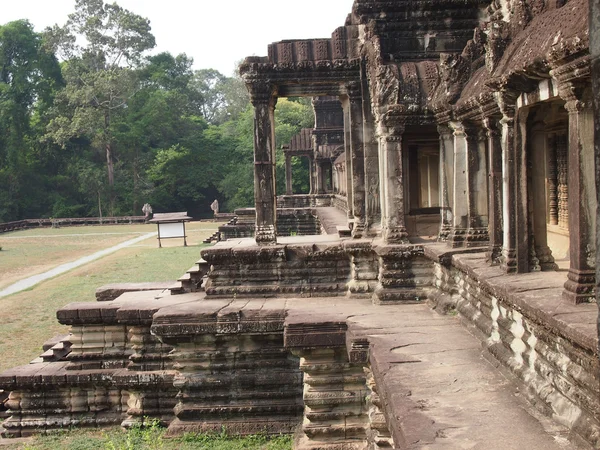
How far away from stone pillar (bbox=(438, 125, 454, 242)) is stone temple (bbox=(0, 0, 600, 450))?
0.04 m

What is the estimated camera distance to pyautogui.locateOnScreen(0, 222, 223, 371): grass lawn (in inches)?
484

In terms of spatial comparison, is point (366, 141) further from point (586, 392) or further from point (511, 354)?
point (586, 392)

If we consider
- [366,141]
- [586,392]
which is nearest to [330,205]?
[366,141]

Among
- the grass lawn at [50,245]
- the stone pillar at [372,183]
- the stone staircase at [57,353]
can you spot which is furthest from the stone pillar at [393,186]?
the grass lawn at [50,245]

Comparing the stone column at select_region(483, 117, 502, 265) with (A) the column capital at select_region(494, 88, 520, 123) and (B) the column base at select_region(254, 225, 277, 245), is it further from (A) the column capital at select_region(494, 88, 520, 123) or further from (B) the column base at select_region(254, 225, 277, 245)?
(B) the column base at select_region(254, 225, 277, 245)

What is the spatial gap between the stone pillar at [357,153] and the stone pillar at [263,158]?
46.4 inches

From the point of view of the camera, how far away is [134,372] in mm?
8789

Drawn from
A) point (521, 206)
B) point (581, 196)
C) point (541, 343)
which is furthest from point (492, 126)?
point (541, 343)

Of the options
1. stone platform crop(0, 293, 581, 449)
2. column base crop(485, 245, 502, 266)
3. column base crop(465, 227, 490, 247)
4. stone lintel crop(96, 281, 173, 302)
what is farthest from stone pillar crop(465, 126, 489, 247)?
stone lintel crop(96, 281, 173, 302)

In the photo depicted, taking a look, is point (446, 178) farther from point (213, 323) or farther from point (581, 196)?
point (581, 196)

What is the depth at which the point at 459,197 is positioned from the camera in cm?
815

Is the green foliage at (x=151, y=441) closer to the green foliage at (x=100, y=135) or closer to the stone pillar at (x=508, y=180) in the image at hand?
the stone pillar at (x=508, y=180)

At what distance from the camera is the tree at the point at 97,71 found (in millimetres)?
48500

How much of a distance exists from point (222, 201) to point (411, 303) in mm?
42754
